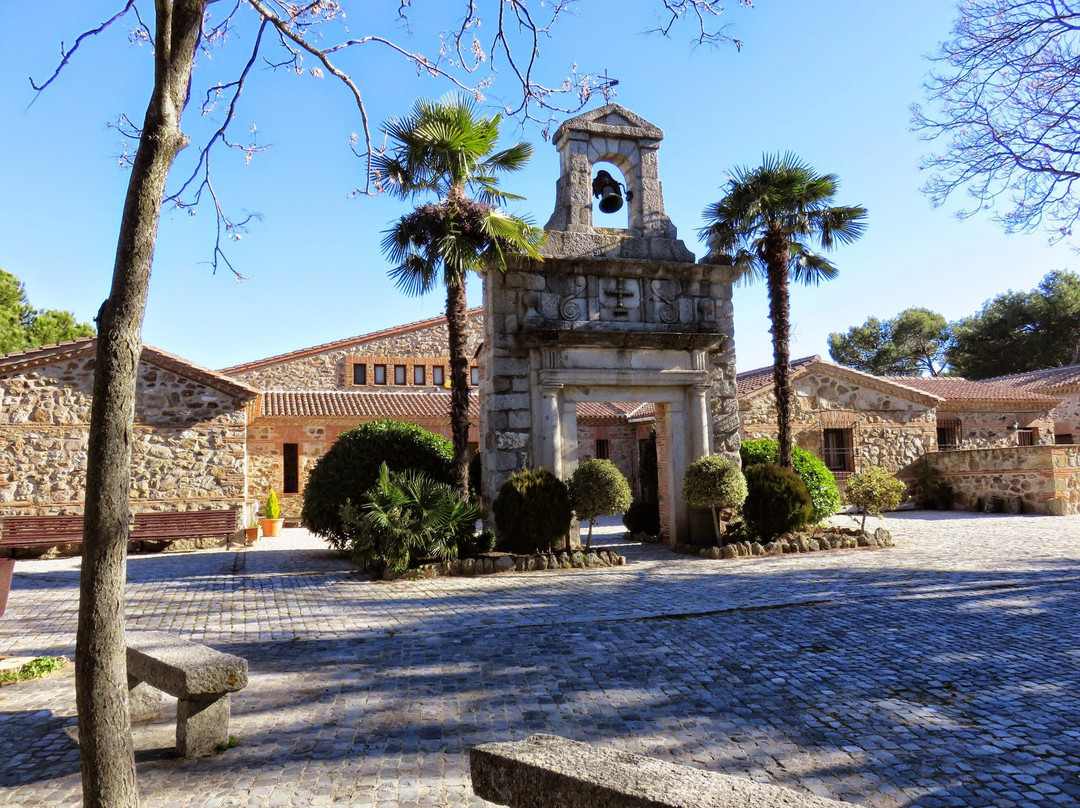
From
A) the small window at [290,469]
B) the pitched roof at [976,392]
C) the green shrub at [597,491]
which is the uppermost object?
the pitched roof at [976,392]

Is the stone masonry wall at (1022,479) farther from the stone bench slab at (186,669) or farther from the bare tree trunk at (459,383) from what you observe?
the stone bench slab at (186,669)

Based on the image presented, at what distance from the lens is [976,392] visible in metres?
25.2

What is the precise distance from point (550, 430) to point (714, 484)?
2686 millimetres

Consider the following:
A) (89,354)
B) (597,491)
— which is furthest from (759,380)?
(89,354)

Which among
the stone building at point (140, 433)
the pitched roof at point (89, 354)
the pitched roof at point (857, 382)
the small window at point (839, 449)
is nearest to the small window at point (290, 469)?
the stone building at point (140, 433)

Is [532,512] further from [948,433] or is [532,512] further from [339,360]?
[948,433]

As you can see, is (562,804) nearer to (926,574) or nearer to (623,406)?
(926,574)

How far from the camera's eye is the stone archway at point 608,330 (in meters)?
11.4

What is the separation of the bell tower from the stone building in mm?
8800

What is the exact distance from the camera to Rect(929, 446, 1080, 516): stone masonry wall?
58.2 ft

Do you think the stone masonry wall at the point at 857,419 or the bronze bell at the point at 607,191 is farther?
the stone masonry wall at the point at 857,419

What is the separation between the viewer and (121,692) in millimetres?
2613

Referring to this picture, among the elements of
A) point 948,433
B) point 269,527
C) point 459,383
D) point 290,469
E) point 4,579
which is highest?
point 459,383

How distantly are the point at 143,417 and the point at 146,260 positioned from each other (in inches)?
592
